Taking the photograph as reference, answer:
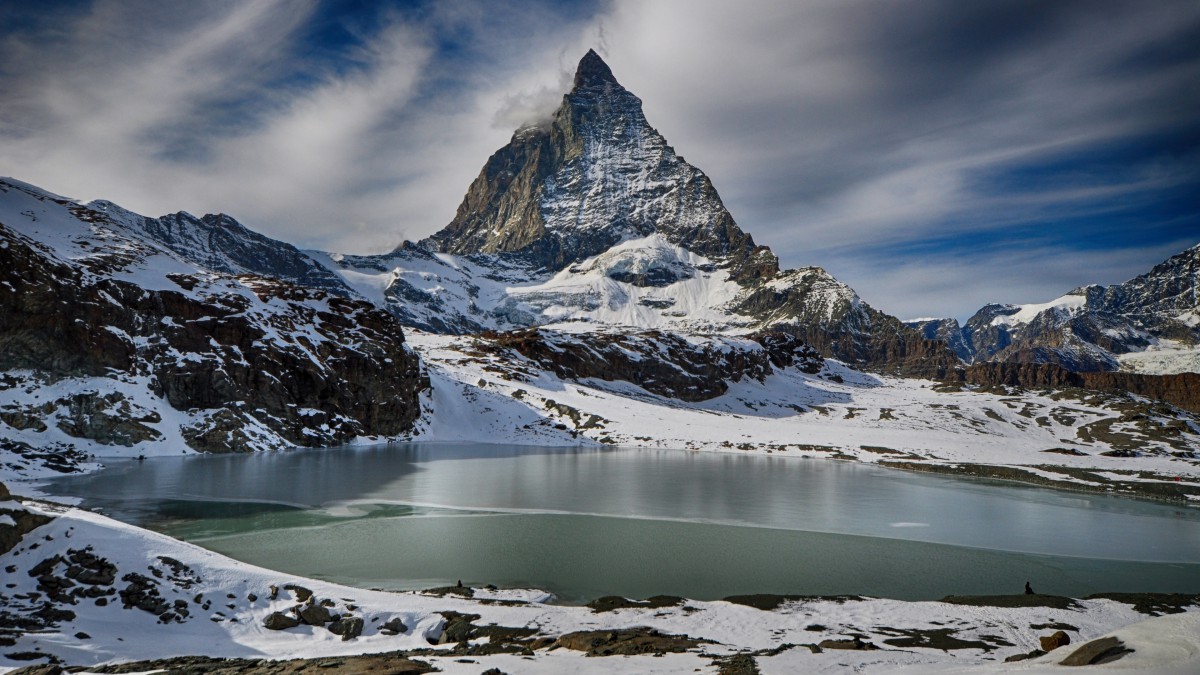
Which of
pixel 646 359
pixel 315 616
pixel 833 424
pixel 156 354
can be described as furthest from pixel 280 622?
pixel 646 359

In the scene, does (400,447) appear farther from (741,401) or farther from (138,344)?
(741,401)

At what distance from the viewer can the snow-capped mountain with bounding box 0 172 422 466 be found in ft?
178

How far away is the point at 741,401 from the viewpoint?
16375cm

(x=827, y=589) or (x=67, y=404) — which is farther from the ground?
(x=67, y=404)

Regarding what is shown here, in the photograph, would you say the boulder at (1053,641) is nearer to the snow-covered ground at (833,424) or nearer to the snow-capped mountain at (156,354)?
the snow-covered ground at (833,424)

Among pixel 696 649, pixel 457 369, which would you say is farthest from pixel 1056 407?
pixel 696 649

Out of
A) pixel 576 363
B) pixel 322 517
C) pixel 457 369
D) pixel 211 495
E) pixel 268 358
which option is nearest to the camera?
pixel 322 517

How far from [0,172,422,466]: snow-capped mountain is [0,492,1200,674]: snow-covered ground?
3606 centimetres

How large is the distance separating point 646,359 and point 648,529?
13394cm

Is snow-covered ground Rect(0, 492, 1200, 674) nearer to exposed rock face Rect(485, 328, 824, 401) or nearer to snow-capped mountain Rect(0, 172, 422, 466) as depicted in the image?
snow-capped mountain Rect(0, 172, 422, 466)

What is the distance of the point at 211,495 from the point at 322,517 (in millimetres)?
10145

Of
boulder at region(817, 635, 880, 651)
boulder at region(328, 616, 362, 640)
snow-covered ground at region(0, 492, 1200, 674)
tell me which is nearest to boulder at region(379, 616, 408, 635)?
snow-covered ground at region(0, 492, 1200, 674)

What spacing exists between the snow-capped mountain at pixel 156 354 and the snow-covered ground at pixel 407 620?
118 feet

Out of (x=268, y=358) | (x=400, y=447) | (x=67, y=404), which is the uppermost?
(x=268, y=358)
